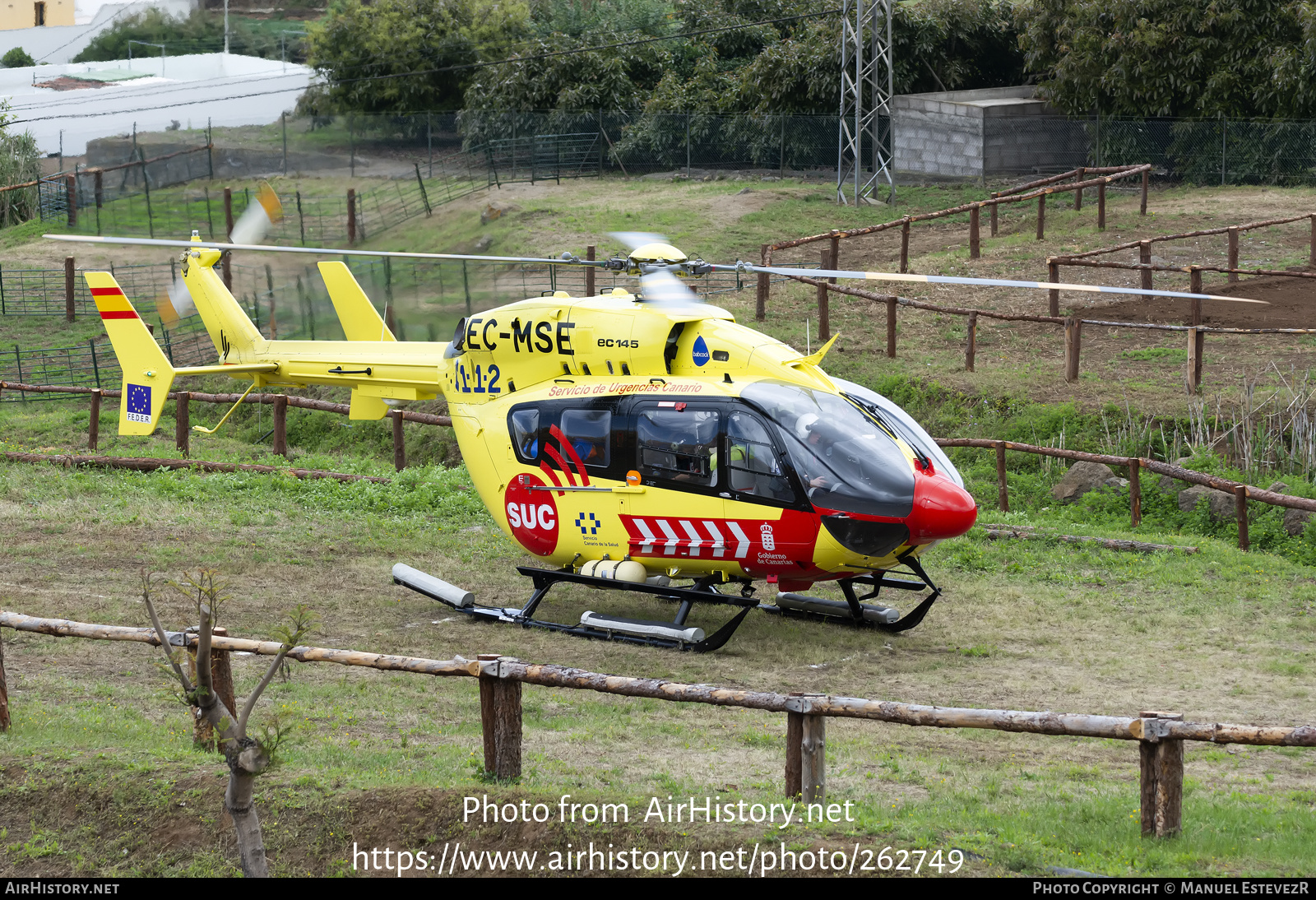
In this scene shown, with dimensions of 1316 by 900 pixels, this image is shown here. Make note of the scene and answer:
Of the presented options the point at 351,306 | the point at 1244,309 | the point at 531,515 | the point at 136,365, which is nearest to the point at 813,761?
the point at 531,515

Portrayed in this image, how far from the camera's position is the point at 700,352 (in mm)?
11719

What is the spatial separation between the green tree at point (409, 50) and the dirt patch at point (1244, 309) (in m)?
28.7

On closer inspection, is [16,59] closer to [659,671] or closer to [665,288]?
[665,288]

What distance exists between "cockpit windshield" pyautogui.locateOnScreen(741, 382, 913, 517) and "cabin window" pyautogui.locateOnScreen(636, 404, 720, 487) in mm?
469

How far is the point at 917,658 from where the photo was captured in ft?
37.0

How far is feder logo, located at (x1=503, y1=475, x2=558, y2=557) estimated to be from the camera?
12359mm

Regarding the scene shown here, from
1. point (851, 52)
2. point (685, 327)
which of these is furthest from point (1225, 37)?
point (685, 327)

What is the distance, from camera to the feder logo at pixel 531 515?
487 inches

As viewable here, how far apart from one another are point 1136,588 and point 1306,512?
2967mm

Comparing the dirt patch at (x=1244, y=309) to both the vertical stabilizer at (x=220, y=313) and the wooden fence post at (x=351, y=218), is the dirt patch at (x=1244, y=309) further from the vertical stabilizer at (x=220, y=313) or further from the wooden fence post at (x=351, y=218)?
the wooden fence post at (x=351, y=218)

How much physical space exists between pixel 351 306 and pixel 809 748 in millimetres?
9494

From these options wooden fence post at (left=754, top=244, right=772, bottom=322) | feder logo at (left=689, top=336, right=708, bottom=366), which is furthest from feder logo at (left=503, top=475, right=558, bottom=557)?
wooden fence post at (left=754, top=244, right=772, bottom=322)

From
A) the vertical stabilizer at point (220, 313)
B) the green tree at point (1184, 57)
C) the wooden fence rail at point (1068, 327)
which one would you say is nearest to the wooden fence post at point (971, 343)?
the wooden fence rail at point (1068, 327)

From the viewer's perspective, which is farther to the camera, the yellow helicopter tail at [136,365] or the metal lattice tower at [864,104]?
the metal lattice tower at [864,104]
